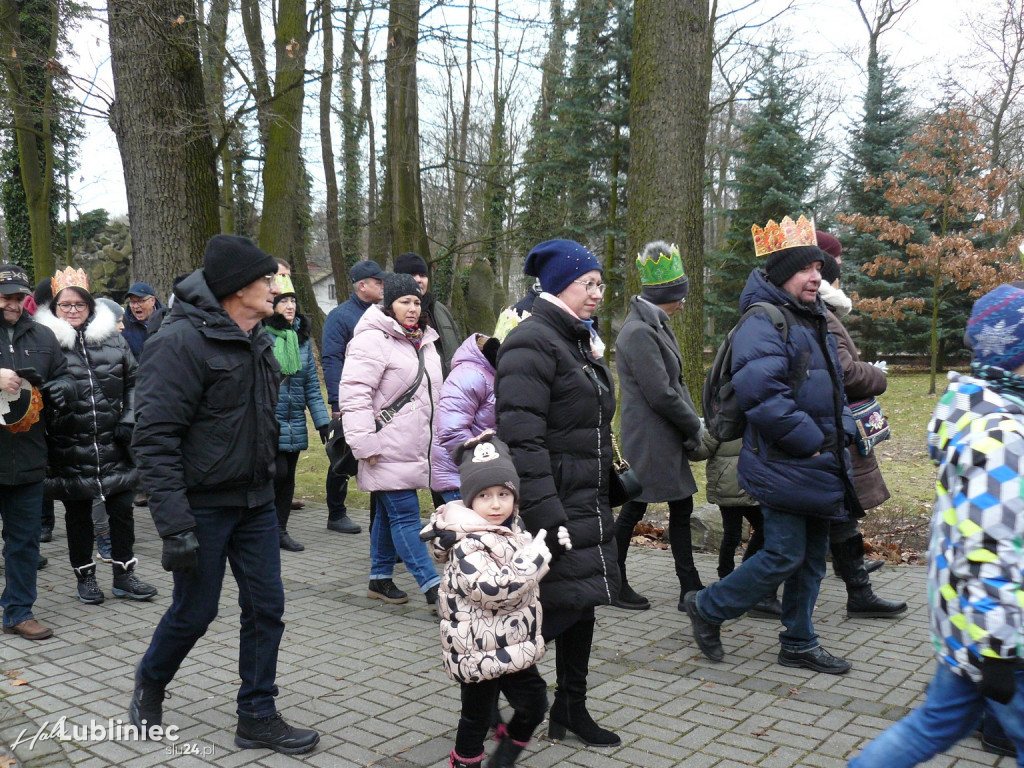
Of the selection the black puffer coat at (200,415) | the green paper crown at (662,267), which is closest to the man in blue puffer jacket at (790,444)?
the green paper crown at (662,267)

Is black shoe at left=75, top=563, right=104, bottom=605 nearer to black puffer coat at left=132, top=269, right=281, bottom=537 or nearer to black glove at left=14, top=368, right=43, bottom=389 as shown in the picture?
black glove at left=14, top=368, right=43, bottom=389

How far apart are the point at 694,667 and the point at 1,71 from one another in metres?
18.5

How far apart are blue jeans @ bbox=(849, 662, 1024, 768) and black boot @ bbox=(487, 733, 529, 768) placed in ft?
4.39

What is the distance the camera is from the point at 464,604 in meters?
3.42

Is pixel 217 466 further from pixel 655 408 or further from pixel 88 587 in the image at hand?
pixel 88 587

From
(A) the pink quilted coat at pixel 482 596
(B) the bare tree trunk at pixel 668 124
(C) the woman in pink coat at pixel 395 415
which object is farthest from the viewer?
(B) the bare tree trunk at pixel 668 124

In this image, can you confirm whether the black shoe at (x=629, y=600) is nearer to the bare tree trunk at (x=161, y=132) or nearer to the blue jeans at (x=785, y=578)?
the blue jeans at (x=785, y=578)

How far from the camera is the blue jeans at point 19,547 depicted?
554 centimetres

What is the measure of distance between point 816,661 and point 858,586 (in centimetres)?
102

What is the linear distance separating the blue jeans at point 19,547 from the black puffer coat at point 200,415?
7.84 ft

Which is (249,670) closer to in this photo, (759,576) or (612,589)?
(612,589)

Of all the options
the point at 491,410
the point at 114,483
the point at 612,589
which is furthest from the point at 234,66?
the point at 612,589

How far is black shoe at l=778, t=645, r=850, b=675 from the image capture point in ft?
15.7

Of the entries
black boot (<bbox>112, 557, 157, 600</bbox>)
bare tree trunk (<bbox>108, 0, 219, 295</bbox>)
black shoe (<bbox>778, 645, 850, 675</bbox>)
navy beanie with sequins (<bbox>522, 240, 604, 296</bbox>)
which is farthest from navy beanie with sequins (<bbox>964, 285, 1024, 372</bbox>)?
bare tree trunk (<bbox>108, 0, 219, 295</bbox>)
